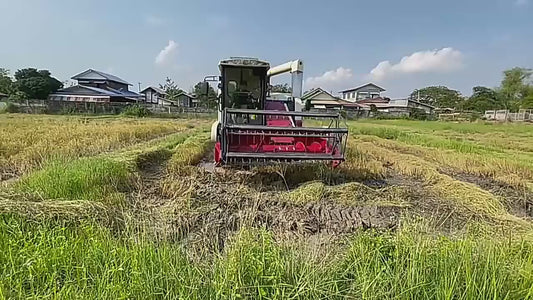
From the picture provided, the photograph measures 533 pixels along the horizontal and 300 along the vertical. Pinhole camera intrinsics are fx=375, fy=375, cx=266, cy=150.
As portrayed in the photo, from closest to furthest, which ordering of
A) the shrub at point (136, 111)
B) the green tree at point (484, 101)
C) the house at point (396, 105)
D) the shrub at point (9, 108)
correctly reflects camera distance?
the shrub at point (9, 108) → the shrub at point (136, 111) → the house at point (396, 105) → the green tree at point (484, 101)

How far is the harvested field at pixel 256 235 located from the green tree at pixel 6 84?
52.4 metres

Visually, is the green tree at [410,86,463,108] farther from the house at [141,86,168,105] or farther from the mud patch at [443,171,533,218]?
the mud patch at [443,171,533,218]

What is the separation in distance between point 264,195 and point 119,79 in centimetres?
7269

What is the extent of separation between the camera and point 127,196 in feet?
18.1

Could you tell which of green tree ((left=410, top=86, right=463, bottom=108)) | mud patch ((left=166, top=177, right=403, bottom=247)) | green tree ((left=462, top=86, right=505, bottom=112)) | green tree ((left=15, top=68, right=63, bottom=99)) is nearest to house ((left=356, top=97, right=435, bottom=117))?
green tree ((left=462, top=86, right=505, bottom=112))

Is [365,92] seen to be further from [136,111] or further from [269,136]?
[269,136]

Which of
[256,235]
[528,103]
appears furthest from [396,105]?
[256,235]

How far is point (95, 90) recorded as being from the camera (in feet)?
173

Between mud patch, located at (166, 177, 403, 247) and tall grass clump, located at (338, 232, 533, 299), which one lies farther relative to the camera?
mud patch, located at (166, 177, 403, 247)

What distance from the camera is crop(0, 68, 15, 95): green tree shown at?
51.0 meters

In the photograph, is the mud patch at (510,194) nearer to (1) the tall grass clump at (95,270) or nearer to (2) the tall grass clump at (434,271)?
(2) the tall grass clump at (434,271)

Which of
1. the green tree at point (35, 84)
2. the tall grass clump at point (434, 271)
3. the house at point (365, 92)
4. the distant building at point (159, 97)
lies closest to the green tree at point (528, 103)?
the house at point (365, 92)

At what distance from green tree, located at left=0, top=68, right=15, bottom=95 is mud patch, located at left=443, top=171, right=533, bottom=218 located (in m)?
57.2

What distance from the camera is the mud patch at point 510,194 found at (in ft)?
19.5
